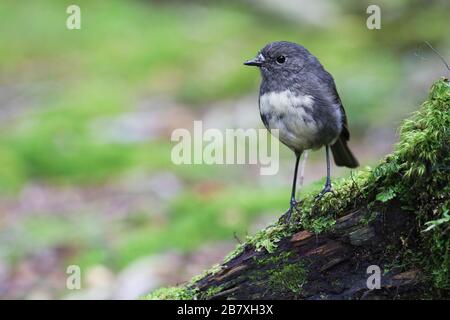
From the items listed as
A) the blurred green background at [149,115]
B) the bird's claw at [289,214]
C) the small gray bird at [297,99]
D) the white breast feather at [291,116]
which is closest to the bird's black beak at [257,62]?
the small gray bird at [297,99]

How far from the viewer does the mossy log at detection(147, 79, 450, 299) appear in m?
3.69

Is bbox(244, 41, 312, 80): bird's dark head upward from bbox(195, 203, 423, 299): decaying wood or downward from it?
upward

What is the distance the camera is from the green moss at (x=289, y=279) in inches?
157

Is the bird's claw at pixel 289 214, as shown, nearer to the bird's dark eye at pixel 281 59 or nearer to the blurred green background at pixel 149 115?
the blurred green background at pixel 149 115

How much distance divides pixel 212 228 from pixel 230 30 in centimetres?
1037

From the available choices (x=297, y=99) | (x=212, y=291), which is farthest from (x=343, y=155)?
(x=212, y=291)

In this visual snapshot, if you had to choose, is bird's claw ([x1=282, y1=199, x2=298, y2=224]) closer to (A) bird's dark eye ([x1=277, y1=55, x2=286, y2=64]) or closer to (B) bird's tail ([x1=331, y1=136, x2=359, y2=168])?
(A) bird's dark eye ([x1=277, y1=55, x2=286, y2=64])

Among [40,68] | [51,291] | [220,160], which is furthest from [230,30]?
[51,291]

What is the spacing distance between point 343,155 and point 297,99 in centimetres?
121

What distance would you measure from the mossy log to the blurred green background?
2.36 ft

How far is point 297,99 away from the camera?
15.9ft

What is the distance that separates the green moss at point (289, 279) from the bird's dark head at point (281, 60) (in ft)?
5.37

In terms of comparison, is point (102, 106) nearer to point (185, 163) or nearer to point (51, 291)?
point (185, 163)

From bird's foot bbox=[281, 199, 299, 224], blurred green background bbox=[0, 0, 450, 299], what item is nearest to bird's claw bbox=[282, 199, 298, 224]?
bird's foot bbox=[281, 199, 299, 224]
